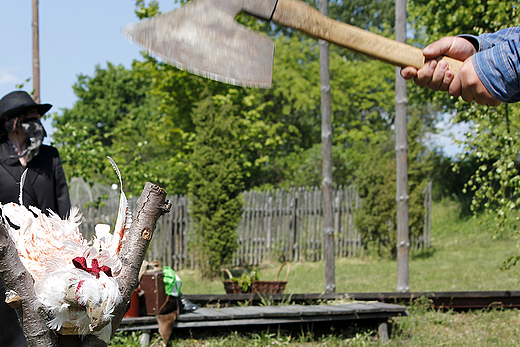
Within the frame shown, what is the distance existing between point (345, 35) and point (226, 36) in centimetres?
47

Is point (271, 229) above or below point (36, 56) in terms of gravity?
below

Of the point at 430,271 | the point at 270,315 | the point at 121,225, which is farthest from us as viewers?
the point at 430,271

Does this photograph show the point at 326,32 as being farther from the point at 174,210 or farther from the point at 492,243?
the point at 492,243

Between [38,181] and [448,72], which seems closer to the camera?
[448,72]

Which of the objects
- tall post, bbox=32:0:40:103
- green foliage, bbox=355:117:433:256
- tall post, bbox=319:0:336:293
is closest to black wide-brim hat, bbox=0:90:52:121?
tall post, bbox=32:0:40:103

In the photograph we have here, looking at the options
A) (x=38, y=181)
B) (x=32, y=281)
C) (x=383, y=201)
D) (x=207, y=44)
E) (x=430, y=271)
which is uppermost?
(x=383, y=201)

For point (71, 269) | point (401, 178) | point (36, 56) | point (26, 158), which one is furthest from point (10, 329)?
point (401, 178)

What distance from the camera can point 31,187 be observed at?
300 cm

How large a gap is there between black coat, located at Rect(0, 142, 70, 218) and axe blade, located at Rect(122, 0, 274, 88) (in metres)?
1.70

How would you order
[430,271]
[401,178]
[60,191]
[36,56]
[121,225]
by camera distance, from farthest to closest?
[430,271] → [401,178] → [36,56] → [60,191] → [121,225]

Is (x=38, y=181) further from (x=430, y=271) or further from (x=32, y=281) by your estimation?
(x=430, y=271)

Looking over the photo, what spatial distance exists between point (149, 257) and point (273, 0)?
1012 centimetres

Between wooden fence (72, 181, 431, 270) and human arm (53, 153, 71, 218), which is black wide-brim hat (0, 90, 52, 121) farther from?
wooden fence (72, 181, 431, 270)

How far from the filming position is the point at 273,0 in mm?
1739
